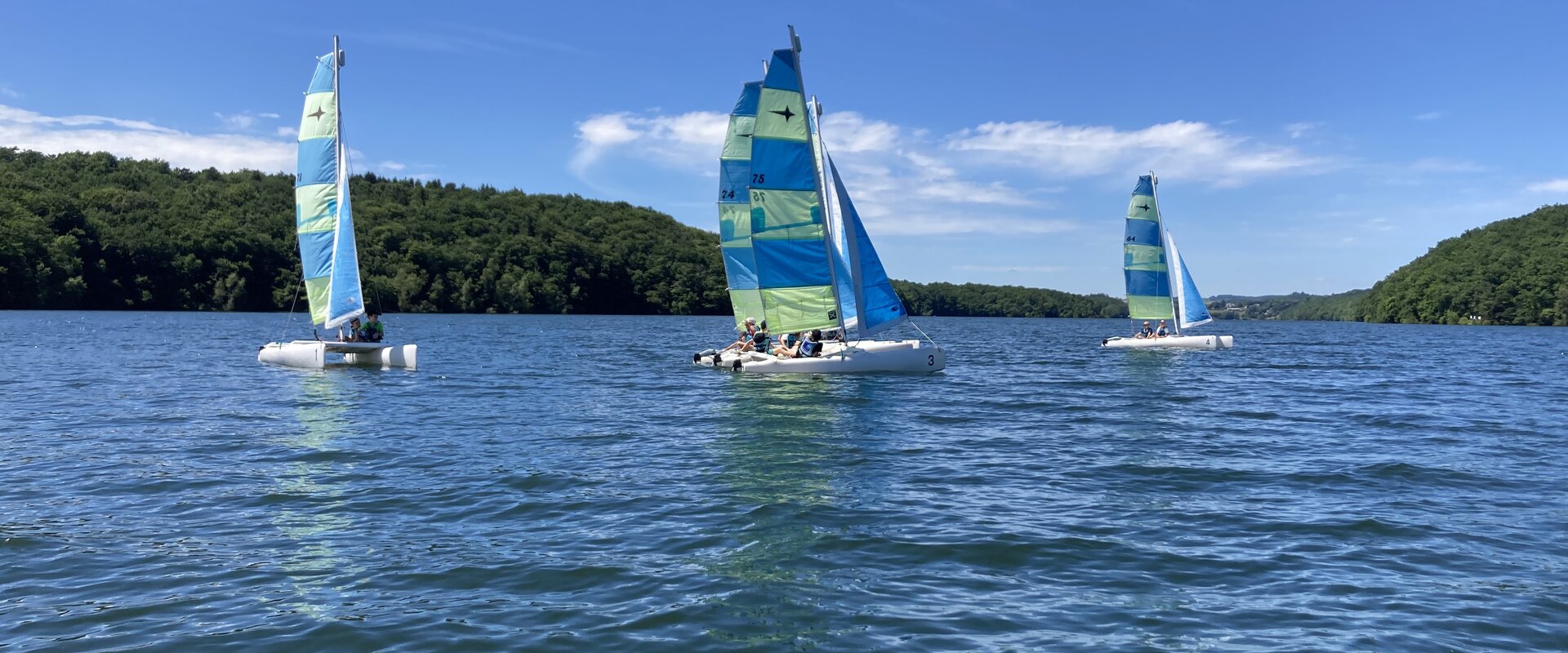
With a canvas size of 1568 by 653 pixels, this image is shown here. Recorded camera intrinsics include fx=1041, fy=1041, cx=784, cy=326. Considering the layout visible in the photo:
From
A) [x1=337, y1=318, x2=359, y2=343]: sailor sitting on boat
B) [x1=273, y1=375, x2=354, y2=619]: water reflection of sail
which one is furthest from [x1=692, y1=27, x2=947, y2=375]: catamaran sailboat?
[x1=273, y1=375, x2=354, y2=619]: water reflection of sail

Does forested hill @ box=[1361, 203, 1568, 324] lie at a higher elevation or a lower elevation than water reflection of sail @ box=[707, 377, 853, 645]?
higher

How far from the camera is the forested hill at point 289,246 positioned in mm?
105938

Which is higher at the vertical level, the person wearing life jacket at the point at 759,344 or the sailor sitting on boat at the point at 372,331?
the sailor sitting on boat at the point at 372,331

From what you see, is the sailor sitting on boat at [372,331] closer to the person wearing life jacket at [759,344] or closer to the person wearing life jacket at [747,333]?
the person wearing life jacket at [747,333]

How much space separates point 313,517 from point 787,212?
19021 millimetres

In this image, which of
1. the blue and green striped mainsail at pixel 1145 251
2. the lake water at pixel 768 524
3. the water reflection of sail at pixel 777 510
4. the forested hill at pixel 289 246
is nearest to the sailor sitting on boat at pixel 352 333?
the lake water at pixel 768 524

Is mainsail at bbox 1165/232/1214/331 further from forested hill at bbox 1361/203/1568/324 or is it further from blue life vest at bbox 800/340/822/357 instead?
forested hill at bbox 1361/203/1568/324

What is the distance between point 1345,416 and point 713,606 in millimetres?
19234

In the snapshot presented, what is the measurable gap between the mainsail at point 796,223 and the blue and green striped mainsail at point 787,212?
0.02 m

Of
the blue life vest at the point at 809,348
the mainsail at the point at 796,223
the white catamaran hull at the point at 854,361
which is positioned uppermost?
the mainsail at the point at 796,223

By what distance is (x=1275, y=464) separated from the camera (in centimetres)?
1502

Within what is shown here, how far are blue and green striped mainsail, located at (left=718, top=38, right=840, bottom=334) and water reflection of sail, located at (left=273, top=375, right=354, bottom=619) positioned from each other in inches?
502

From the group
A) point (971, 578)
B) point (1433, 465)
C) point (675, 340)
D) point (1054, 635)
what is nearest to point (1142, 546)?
point (971, 578)

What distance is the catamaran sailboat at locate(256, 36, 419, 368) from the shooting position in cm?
2975
